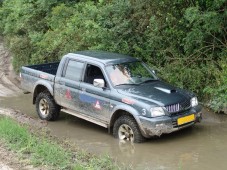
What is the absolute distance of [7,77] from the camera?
16.6 metres

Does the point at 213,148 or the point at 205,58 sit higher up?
the point at 205,58

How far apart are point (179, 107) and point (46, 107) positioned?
3.90 meters

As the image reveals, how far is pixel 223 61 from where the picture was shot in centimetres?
1098

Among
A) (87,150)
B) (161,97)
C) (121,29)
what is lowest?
(87,150)

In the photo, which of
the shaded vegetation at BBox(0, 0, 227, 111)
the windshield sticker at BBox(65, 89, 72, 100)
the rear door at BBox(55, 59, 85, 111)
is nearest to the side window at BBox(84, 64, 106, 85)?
the rear door at BBox(55, 59, 85, 111)

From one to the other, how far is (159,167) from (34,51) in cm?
1079

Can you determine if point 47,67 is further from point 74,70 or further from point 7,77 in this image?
point 7,77

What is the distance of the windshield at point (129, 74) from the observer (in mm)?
9086

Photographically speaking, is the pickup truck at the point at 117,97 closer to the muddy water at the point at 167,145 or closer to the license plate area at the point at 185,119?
the license plate area at the point at 185,119

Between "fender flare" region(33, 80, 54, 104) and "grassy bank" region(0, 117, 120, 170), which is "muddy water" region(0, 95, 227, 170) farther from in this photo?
"fender flare" region(33, 80, 54, 104)

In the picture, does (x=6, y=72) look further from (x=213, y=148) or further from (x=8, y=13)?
(x=213, y=148)

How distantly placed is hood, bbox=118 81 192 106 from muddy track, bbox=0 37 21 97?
6551 mm

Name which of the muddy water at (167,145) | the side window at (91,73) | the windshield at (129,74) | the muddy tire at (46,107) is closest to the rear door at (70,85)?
the side window at (91,73)

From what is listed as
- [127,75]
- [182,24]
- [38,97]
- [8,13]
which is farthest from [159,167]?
[8,13]
